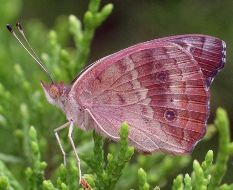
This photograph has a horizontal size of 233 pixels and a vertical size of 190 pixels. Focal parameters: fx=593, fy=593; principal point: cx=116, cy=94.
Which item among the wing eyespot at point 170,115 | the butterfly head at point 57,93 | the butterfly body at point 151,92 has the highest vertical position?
the butterfly head at point 57,93

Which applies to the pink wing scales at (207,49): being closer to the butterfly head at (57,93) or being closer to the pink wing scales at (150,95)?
the pink wing scales at (150,95)

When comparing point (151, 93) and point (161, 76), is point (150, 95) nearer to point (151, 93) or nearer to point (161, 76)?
point (151, 93)

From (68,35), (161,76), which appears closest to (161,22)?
(68,35)

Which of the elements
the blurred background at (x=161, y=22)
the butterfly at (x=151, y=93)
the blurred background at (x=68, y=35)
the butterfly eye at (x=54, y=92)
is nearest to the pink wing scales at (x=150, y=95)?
the butterfly at (x=151, y=93)

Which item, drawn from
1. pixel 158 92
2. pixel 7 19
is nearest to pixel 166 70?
pixel 158 92

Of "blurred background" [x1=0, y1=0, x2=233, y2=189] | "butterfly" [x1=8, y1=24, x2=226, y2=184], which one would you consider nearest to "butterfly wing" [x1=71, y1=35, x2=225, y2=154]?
"butterfly" [x1=8, y1=24, x2=226, y2=184]

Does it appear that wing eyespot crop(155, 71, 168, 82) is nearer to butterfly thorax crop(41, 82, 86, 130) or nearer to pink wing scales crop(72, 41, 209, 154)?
pink wing scales crop(72, 41, 209, 154)

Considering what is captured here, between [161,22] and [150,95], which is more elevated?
[161,22]
